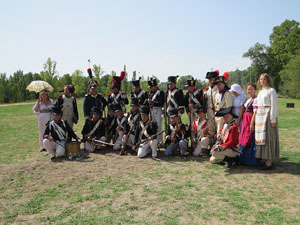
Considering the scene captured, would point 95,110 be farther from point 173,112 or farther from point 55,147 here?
point 173,112

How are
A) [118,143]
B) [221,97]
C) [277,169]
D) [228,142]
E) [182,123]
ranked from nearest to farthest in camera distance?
1. [277,169]
2. [228,142]
3. [221,97]
4. [182,123]
5. [118,143]

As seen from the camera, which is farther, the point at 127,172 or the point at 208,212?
the point at 127,172

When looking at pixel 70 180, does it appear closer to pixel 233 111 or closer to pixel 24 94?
pixel 233 111

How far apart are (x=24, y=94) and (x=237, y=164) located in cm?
5615

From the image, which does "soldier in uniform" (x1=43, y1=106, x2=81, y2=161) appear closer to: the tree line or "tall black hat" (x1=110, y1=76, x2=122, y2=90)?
"tall black hat" (x1=110, y1=76, x2=122, y2=90)

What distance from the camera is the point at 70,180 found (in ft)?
17.1

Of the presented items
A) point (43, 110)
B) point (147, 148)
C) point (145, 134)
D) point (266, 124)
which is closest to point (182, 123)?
point (145, 134)

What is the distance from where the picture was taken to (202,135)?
6.86 m

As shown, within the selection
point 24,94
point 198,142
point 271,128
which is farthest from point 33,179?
point 24,94

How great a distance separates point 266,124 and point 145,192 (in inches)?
117

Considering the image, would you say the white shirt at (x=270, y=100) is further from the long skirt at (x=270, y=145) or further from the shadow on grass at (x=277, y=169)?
the shadow on grass at (x=277, y=169)

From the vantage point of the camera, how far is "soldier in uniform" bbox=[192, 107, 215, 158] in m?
6.80

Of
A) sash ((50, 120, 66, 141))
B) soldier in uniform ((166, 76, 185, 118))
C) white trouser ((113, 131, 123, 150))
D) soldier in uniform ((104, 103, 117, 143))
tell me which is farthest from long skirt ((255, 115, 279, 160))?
sash ((50, 120, 66, 141))

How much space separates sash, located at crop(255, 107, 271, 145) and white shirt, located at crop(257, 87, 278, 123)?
4.3 inches
